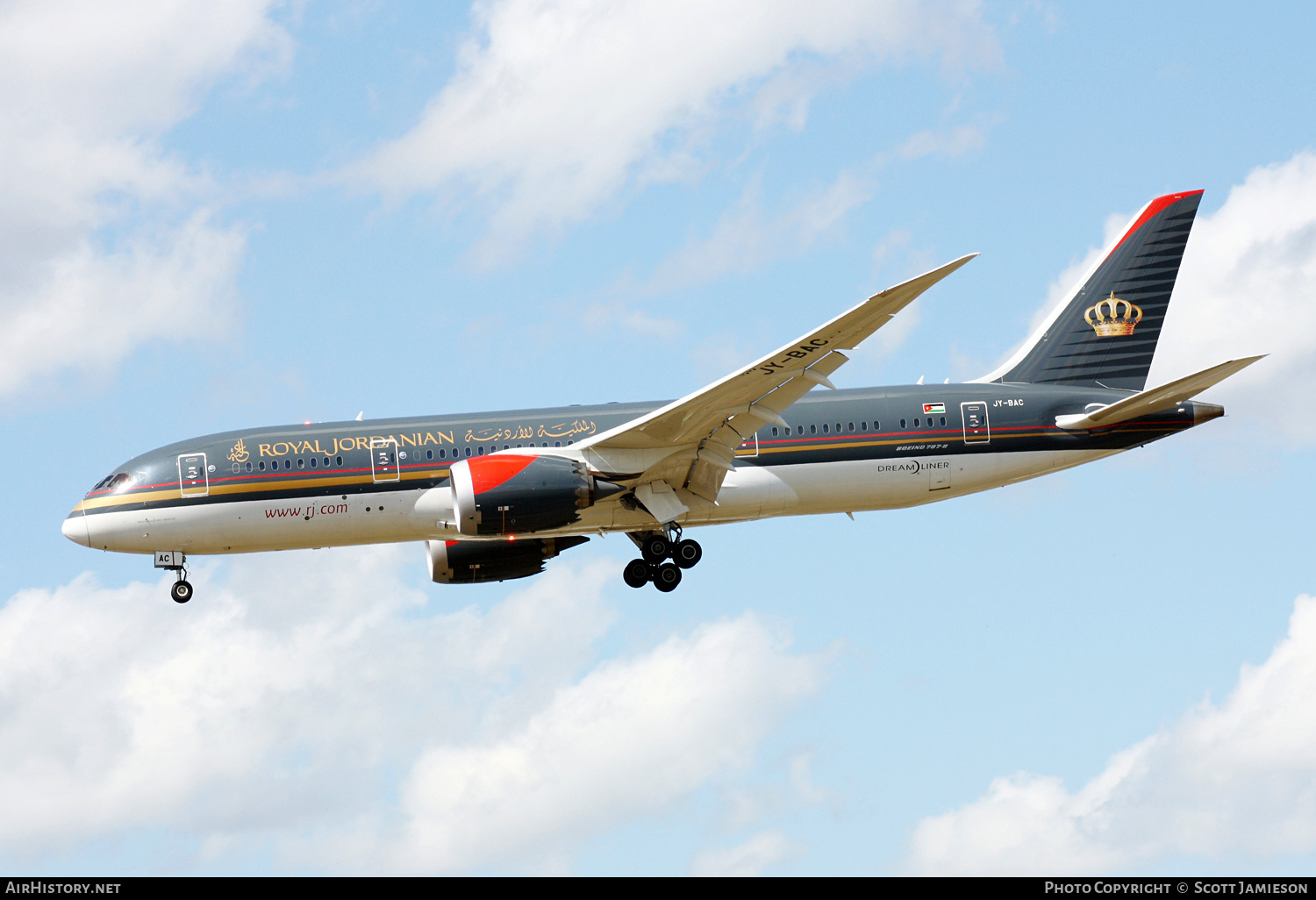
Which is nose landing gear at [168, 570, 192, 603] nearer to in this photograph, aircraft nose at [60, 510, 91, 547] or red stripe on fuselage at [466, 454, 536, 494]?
aircraft nose at [60, 510, 91, 547]

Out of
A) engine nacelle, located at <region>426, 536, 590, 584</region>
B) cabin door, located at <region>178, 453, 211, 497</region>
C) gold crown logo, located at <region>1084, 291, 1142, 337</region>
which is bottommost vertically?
engine nacelle, located at <region>426, 536, 590, 584</region>

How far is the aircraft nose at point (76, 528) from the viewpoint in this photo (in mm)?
34188

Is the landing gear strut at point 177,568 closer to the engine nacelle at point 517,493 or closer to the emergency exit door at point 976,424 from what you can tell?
the engine nacelle at point 517,493

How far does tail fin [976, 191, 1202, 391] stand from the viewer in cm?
3731

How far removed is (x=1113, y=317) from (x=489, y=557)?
→ 58.3 ft

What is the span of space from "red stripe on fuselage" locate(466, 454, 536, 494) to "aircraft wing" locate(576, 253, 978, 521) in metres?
1.71

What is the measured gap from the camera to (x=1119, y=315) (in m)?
38.3

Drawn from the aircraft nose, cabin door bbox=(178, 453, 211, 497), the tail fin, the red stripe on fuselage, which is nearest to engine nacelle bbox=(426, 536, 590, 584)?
cabin door bbox=(178, 453, 211, 497)

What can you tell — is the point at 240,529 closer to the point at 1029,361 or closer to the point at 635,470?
the point at 635,470

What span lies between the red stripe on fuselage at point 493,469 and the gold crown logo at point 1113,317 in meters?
16.1
